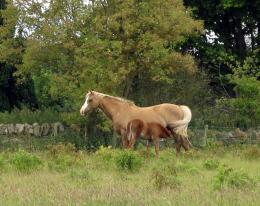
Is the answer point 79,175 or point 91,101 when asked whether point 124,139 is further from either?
point 79,175

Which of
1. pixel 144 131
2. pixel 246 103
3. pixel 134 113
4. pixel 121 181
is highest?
pixel 246 103

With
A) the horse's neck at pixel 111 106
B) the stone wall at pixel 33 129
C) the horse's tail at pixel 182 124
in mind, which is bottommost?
the stone wall at pixel 33 129

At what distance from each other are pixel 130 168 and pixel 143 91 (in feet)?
45.0

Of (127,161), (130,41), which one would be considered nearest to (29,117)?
(130,41)

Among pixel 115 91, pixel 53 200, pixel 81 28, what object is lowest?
pixel 53 200

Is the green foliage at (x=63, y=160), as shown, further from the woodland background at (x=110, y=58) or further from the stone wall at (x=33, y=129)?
the stone wall at (x=33, y=129)

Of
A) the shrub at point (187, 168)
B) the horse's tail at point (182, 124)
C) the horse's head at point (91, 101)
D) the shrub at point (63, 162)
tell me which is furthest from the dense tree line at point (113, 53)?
the shrub at point (187, 168)

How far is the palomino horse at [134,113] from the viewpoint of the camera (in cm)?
2138

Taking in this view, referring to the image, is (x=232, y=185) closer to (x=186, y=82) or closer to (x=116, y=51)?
(x=116, y=51)

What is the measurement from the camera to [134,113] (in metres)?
21.4

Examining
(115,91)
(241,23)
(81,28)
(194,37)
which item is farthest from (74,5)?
(241,23)

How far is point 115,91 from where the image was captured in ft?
88.1

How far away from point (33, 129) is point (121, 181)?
14127 mm

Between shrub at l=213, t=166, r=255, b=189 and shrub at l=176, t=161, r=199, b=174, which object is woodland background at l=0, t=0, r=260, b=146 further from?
shrub at l=213, t=166, r=255, b=189
